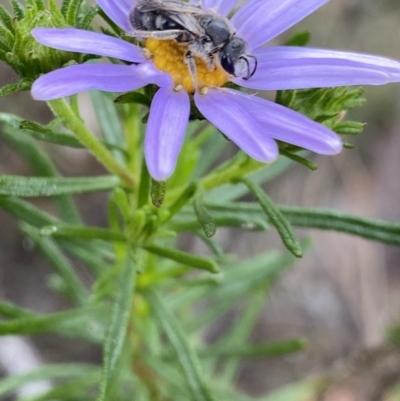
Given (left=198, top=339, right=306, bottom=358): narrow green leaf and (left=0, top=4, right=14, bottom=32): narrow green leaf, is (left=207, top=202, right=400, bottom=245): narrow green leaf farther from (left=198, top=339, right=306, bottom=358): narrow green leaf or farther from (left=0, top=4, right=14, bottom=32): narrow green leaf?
(left=0, top=4, right=14, bottom=32): narrow green leaf

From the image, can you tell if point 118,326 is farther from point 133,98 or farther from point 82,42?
point 82,42

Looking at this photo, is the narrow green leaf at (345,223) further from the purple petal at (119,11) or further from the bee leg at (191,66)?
the purple petal at (119,11)

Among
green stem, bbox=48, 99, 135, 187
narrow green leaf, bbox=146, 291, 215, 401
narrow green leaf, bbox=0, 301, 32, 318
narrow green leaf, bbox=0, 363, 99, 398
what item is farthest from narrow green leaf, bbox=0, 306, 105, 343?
green stem, bbox=48, 99, 135, 187

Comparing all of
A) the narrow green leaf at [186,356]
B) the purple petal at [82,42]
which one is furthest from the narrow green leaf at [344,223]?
the purple petal at [82,42]

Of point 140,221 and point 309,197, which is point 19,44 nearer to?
point 140,221

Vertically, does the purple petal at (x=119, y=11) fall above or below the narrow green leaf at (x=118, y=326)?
above

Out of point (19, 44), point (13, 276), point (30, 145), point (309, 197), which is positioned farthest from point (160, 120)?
point (309, 197)
